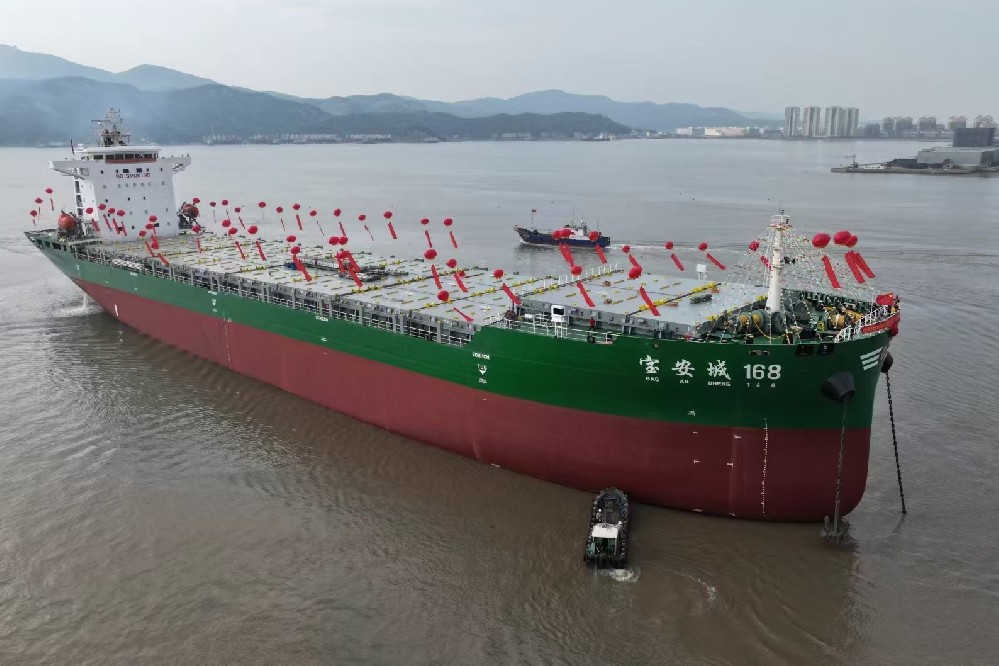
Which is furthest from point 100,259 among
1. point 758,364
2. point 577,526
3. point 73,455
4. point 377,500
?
point 758,364

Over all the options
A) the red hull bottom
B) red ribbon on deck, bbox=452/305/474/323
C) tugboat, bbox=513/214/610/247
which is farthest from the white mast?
tugboat, bbox=513/214/610/247

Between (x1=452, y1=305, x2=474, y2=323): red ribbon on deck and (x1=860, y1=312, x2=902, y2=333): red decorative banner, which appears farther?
(x1=452, y1=305, x2=474, y2=323): red ribbon on deck

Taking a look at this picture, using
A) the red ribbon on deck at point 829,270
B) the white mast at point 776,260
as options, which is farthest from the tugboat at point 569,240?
the red ribbon on deck at point 829,270

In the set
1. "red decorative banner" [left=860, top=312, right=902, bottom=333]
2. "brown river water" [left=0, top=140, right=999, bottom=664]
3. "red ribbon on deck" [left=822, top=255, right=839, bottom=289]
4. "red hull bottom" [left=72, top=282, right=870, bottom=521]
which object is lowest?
"brown river water" [left=0, top=140, right=999, bottom=664]

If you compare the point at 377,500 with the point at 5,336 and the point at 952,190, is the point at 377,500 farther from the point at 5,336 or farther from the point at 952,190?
the point at 952,190

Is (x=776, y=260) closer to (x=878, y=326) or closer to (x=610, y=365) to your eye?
(x=878, y=326)

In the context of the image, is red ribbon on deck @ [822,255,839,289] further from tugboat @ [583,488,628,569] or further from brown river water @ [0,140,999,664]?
tugboat @ [583,488,628,569]

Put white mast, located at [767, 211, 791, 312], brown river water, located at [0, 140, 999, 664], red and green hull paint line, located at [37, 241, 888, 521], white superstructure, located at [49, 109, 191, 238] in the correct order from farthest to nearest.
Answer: white superstructure, located at [49, 109, 191, 238]
white mast, located at [767, 211, 791, 312]
red and green hull paint line, located at [37, 241, 888, 521]
brown river water, located at [0, 140, 999, 664]
